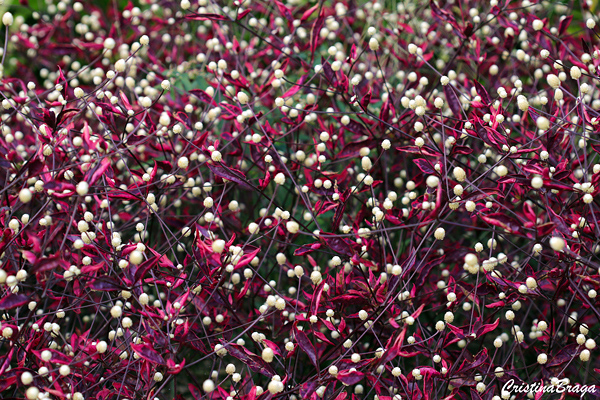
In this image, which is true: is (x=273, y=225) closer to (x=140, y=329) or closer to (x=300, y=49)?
(x=140, y=329)

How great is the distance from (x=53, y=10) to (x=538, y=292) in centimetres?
153

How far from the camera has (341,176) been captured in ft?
3.15

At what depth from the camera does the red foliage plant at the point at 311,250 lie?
0.75 m

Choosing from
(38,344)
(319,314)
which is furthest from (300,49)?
(38,344)
